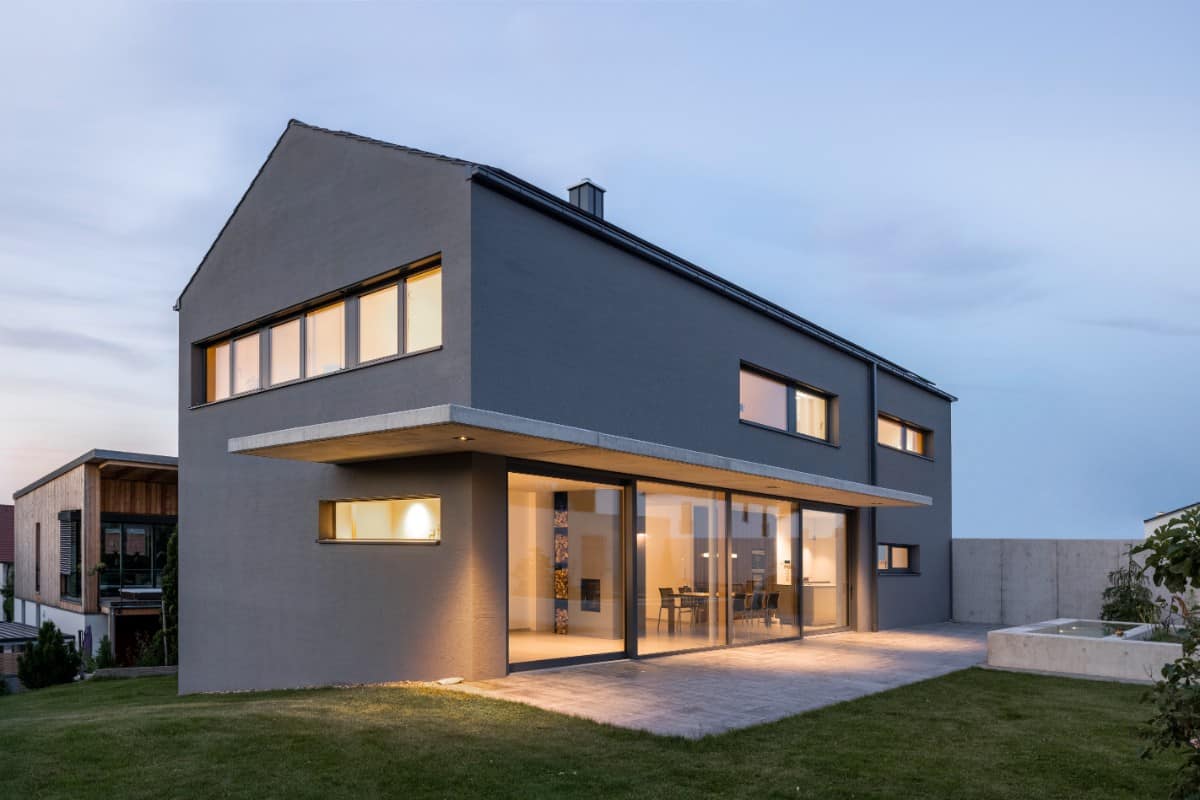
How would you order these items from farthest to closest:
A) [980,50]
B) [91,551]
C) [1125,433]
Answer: [1125,433] < [91,551] < [980,50]

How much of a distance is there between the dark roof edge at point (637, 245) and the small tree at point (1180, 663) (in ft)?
24.8

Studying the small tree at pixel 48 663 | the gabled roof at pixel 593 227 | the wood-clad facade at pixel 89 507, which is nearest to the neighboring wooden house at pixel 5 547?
the wood-clad facade at pixel 89 507

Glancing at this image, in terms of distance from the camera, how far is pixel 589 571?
39.0ft

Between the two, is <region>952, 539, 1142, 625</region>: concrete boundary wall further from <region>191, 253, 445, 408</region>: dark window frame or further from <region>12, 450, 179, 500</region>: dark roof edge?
<region>12, 450, 179, 500</region>: dark roof edge

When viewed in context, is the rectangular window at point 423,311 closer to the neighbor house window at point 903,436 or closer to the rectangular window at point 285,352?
the rectangular window at point 285,352

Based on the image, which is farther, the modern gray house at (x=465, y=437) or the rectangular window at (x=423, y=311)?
the rectangular window at (x=423, y=311)

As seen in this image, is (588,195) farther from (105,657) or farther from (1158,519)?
(1158,519)

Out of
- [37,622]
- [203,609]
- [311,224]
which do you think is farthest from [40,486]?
[311,224]

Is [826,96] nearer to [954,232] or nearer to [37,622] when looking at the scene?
[37,622]

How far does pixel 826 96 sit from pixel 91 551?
2440 cm

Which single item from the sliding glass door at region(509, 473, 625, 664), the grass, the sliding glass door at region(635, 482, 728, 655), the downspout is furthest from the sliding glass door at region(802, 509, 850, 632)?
the grass

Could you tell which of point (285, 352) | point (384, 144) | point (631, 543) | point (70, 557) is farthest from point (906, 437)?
point (70, 557)

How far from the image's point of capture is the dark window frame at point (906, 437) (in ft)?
65.6

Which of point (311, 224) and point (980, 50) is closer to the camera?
point (311, 224)
